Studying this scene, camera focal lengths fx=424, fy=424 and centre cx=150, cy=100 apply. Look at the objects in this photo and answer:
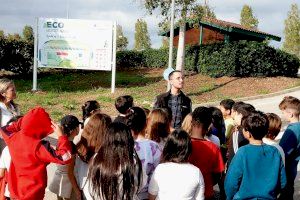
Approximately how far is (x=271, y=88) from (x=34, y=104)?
34.6 ft

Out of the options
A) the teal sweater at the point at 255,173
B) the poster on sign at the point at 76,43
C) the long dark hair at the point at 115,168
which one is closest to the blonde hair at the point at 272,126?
the teal sweater at the point at 255,173

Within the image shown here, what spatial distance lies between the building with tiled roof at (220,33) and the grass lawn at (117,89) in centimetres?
466

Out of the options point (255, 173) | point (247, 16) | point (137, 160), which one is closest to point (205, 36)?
point (247, 16)

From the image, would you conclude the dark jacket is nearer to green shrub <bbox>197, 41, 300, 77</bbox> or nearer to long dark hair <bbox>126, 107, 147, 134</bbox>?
long dark hair <bbox>126, 107, 147, 134</bbox>

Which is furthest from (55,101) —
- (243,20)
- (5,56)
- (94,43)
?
(243,20)

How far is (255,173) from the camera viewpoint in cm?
371

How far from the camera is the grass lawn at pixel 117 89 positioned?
1468 centimetres

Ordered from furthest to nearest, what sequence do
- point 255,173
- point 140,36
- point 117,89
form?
point 140,36
point 117,89
point 255,173

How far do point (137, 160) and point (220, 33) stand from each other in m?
24.8

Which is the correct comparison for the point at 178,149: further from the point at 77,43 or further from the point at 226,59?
the point at 226,59

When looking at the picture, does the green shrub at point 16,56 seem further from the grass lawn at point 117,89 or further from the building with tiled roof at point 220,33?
the building with tiled roof at point 220,33

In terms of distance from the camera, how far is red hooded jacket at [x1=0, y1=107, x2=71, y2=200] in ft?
12.2

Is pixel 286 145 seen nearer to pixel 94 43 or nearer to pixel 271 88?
pixel 94 43

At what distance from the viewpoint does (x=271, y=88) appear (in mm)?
19125
